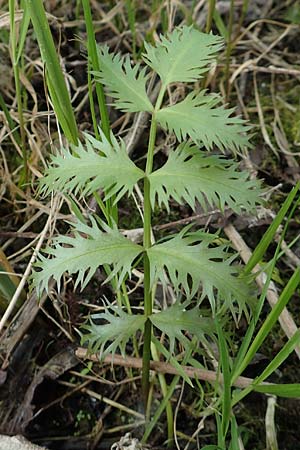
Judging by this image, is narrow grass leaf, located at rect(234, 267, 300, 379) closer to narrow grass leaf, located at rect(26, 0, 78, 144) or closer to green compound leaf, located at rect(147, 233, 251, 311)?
green compound leaf, located at rect(147, 233, 251, 311)

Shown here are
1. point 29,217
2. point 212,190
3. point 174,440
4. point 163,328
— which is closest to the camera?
point 212,190

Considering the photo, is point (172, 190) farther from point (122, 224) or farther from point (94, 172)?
point (122, 224)

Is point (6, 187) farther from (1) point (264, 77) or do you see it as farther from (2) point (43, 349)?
(1) point (264, 77)

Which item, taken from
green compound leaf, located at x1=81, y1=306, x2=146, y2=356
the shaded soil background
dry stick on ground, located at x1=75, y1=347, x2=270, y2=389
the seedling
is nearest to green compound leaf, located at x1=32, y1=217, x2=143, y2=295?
the seedling

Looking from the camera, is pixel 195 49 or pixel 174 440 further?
pixel 174 440

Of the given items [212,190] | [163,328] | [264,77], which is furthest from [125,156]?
[264,77]
